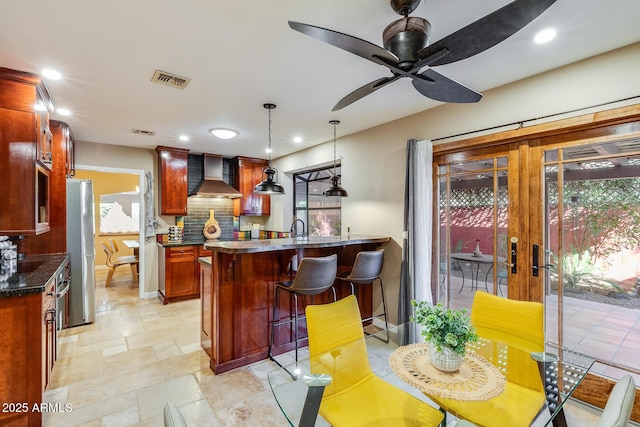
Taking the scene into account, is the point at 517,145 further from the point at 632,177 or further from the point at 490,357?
the point at 490,357

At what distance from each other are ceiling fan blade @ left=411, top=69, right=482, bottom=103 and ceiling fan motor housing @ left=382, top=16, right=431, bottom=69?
17 centimetres

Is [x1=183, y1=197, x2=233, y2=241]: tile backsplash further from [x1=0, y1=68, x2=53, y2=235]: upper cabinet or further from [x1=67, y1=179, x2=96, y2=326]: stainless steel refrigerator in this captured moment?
[x1=0, y1=68, x2=53, y2=235]: upper cabinet

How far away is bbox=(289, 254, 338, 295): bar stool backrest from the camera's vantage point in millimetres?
2721

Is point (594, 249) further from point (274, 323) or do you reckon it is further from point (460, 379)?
point (274, 323)

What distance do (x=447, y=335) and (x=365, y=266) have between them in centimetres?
190

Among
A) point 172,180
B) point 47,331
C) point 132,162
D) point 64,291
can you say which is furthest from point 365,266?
point 132,162

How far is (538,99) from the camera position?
2.48 m

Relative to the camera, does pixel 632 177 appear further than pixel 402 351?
Yes

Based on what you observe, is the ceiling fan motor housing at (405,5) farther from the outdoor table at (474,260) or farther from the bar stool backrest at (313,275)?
the outdoor table at (474,260)

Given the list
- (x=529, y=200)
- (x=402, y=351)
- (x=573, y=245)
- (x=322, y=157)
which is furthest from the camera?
(x=322, y=157)

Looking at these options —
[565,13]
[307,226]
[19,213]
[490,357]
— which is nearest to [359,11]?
[565,13]

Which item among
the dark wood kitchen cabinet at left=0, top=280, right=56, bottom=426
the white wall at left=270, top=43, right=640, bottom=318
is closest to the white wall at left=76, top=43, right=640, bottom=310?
the white wall at left=270, top=43, right=640, bottom=318

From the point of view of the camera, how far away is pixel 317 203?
5562mm

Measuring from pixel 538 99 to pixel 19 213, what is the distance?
4288 millimetres
